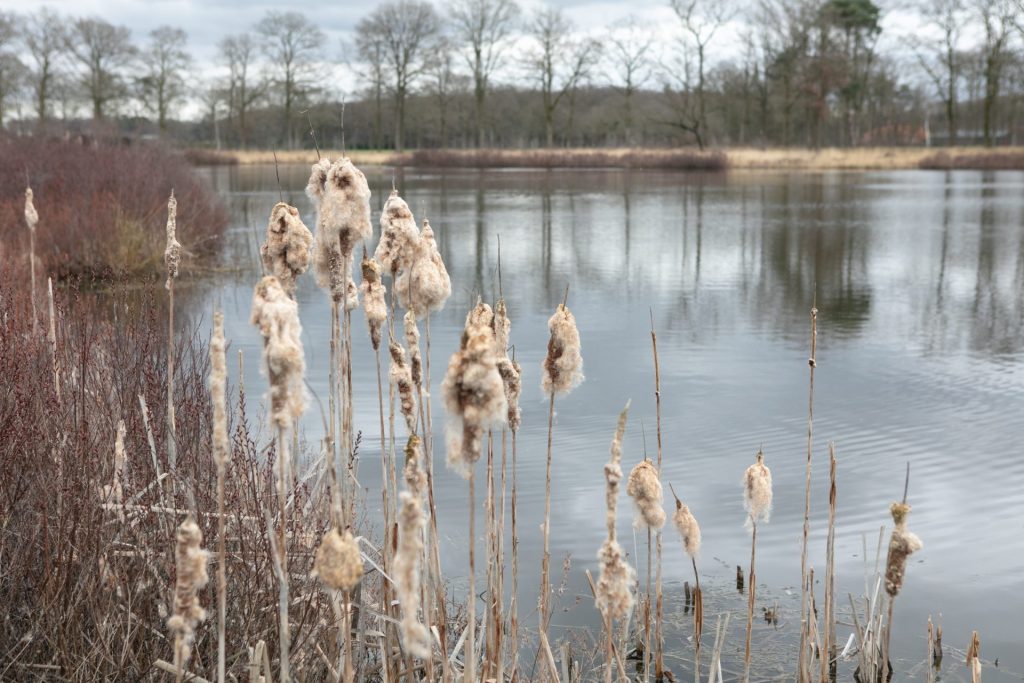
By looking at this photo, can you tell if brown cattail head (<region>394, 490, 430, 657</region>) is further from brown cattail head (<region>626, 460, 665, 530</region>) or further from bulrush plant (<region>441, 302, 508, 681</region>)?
brown cattail head (<region>626, 460, 665, 530</region>)

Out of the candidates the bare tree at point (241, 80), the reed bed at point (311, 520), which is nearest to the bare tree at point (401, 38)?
the bare tree at point (241, 80)

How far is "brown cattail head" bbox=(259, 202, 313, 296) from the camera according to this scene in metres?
2.39

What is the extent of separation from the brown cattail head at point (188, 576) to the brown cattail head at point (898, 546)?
1.40 meters

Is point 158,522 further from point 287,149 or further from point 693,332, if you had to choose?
point 287,149

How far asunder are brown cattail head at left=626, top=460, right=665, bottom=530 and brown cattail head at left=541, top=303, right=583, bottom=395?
0.26m

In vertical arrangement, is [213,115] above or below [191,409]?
above

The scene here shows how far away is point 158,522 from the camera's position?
3002mm

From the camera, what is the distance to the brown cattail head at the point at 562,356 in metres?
2.53

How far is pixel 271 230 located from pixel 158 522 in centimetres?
112

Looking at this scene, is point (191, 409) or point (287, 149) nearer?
point (191, 409)

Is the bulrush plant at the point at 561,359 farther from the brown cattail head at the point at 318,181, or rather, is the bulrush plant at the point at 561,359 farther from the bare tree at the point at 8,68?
the bare tree at the point at 8,68

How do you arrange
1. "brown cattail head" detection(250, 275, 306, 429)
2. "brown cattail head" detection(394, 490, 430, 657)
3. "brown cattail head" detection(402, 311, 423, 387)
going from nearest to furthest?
"brown cattail head" detection(394, 490, 430, 657)
"brown cattail head" detection(250, 275, 306, 429)
"brown cattail head" detection(402, 311, 423, 387)

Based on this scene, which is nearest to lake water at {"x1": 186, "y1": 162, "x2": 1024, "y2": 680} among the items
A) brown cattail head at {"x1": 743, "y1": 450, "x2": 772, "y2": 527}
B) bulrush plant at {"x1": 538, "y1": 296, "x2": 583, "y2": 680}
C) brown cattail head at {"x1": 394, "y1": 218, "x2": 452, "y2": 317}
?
brown cattail head at {"x1": 394, "y1": 218, "x2": 452, "y2": 317}

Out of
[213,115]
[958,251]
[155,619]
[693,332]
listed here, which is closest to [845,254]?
[958,251]
